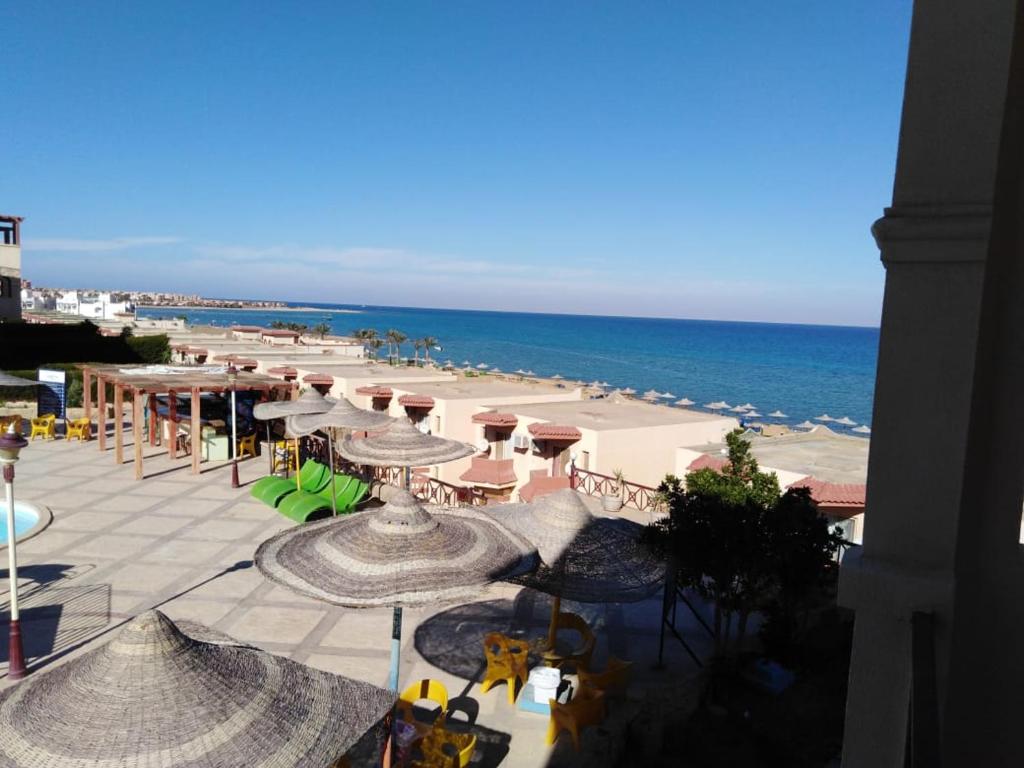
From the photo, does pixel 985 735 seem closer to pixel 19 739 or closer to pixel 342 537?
pixel 19 739

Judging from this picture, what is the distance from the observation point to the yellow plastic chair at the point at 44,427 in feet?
67.2

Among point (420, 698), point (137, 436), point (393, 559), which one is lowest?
point (420, 698)

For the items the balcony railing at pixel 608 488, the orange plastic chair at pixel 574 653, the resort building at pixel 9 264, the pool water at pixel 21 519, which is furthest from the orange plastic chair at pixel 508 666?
the resort building at pixel 9 264

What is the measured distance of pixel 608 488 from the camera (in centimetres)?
1577

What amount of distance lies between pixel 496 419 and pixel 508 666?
31.5ft

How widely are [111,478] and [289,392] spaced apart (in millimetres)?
4856

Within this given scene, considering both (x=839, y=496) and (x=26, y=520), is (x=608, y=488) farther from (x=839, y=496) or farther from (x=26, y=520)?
(x=26, y=520)

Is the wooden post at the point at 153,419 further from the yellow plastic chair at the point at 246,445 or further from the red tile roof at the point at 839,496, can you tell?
the red tile roof at the point at 839,496

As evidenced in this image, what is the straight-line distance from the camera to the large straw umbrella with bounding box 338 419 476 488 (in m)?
11.0

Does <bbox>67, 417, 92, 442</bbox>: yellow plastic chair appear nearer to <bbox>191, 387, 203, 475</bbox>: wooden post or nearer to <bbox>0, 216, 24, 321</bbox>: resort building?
<bbox>191, 387, 203, 475</bbox>: wooden post

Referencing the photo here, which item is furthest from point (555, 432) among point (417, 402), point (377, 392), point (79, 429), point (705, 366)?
point (705, 366)

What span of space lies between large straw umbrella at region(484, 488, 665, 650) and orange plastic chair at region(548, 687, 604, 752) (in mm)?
966

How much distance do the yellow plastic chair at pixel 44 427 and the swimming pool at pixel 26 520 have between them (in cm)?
745

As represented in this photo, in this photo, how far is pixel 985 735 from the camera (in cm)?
287
